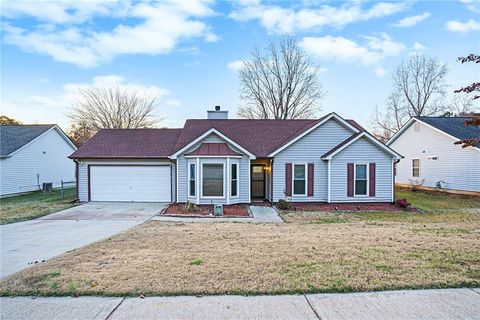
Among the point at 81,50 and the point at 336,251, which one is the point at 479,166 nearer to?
the point at 336,251

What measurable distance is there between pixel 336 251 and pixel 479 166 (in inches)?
721

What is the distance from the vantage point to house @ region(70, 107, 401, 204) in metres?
15.2

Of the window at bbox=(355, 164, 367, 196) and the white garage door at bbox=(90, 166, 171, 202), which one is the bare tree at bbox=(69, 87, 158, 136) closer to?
the white garage door at bbox=(90, 166, 171, 202)

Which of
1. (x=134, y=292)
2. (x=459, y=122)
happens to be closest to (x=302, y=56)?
(x=459, y=122)

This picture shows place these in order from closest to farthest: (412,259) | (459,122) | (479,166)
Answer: (412,259)
(479,166)
(459,122)

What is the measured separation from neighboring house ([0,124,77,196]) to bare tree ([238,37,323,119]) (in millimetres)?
20221

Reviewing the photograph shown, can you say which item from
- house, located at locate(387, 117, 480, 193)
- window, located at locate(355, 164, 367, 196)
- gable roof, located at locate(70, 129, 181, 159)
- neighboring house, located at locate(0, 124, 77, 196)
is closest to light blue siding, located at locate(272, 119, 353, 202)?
window, located at locate(355, 164, 367, 196)

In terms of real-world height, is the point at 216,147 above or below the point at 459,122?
below

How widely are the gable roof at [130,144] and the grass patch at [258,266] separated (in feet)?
31.9

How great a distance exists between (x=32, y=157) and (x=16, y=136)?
7.09ft

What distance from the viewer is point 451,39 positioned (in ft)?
49.2

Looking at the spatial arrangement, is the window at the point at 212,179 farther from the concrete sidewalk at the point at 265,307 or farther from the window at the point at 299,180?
the concrete sidewalk at the point at 265,307

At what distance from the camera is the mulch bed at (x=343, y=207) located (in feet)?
48.0

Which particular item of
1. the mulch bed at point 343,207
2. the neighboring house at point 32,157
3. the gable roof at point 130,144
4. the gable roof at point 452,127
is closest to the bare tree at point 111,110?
the neighboring house at point 32,157
